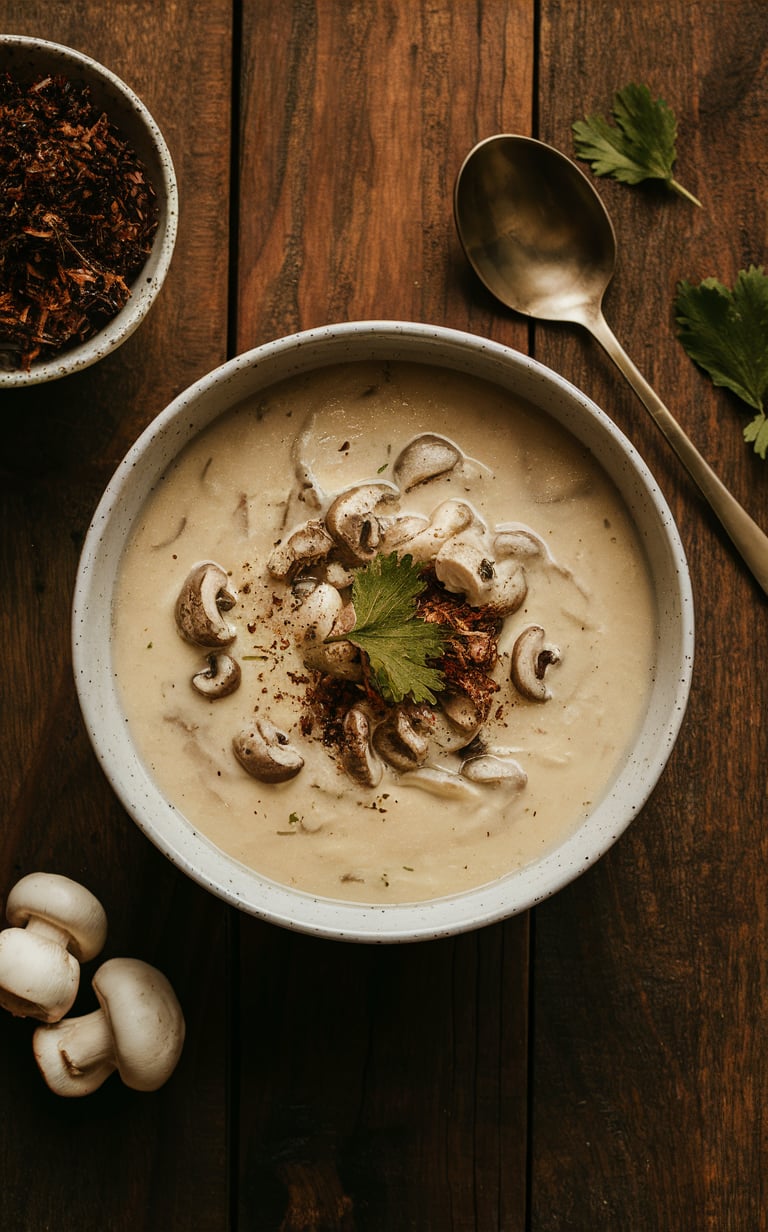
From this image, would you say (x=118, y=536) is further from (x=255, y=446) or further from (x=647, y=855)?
(x=647, y=855)

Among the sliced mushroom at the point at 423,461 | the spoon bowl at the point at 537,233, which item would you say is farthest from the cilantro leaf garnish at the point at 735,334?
the sliced mushroom at the point at 423,461

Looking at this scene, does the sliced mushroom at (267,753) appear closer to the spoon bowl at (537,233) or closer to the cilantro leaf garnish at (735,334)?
the spoon bowl at (537,233)

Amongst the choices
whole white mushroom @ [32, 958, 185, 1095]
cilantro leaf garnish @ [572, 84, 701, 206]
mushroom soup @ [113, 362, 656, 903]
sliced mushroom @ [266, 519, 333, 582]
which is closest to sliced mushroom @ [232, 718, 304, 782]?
mushroom soup @ [113, 362, 656, 903]

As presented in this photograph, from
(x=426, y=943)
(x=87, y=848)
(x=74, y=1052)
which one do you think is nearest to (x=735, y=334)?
(x=426, y=943)

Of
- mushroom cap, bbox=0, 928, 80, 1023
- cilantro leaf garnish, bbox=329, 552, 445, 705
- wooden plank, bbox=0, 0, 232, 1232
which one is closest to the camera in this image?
cilantro leaf garnish, bbox=329, 552, 445, 705

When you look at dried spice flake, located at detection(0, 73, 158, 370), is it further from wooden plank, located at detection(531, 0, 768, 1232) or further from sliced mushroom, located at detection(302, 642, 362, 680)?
wooden plank, located at detection(531, 0, 768, 1232)

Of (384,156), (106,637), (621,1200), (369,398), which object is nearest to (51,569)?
(106,637)
